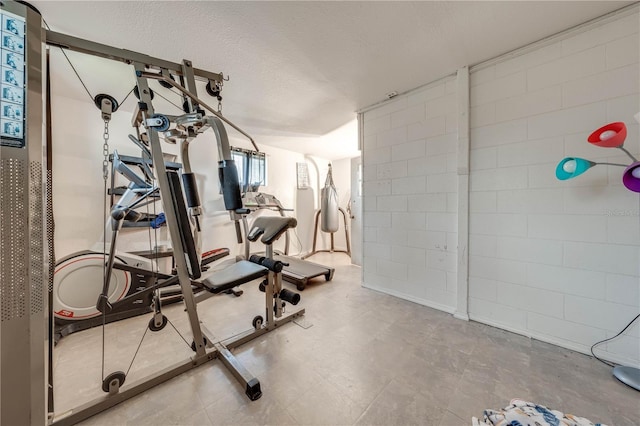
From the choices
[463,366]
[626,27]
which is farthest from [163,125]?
[626,27]

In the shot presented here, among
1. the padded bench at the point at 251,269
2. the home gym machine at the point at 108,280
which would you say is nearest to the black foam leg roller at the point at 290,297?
the padded bench at the point at 251,269

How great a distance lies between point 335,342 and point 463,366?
3.10 feet

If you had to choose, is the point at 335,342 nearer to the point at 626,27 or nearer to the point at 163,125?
the point at 163,125

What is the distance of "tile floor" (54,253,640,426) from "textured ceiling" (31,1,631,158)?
2.46 metres

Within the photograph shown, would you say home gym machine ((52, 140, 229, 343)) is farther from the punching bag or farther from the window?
the punching bag

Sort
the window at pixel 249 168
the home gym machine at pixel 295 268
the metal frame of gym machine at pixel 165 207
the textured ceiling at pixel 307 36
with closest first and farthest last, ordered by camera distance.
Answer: the metal frame of gym machine at pixel 165 207
the textured ceiling at pixel 307 36
the home gym machine at pixel 295 268
the window at pixel 249 168

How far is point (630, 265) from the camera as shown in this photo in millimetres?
1533

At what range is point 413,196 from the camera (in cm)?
263

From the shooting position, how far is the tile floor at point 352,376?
4.01 feet

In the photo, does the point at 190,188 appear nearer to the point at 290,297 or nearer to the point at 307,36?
the point at 290,297

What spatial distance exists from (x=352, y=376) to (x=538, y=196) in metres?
2.09

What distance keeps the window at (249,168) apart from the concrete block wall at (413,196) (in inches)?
81.8

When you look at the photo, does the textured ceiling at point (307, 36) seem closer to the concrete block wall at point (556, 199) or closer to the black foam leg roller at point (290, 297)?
the concrete block wall at point (556, 199)

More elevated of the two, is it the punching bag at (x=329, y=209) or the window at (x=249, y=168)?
the window at (x=249, y=168)
